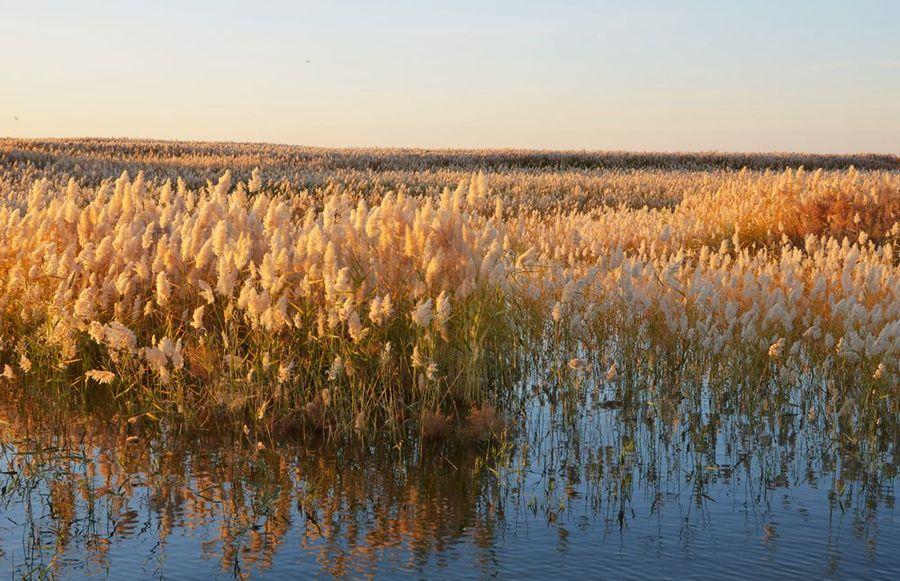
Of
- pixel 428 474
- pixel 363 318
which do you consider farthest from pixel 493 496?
pixel 363 318

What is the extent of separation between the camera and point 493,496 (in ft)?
16.6

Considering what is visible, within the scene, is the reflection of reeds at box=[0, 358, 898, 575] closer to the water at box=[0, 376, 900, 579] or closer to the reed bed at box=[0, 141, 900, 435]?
the water at box=[0, 376, 900, 579]

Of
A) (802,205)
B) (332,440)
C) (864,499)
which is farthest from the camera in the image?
(802,205)

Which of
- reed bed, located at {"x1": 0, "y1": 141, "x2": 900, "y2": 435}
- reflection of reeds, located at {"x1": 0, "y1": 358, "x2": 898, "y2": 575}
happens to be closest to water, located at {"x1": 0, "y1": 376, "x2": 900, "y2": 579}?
reflection of reeds, located at {"x1": 0, "y1": 358, "x2": 898, "y2": 575}

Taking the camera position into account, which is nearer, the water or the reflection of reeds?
the water

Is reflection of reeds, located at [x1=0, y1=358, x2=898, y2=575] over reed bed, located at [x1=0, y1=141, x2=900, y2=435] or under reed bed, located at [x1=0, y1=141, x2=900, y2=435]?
under

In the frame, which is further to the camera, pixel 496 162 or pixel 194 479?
pixel 496 162

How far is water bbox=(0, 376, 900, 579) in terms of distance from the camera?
14.0 feet

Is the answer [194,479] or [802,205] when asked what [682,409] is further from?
[802,205]

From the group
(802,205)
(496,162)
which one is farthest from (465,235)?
(496,162)

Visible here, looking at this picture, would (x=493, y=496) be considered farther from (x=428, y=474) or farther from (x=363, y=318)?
(x=363, y=318)

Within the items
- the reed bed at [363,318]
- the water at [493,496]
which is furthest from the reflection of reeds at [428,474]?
the reed bed at [363,318]

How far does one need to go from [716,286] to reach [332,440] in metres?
4.08

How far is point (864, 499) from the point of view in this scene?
503 cm
